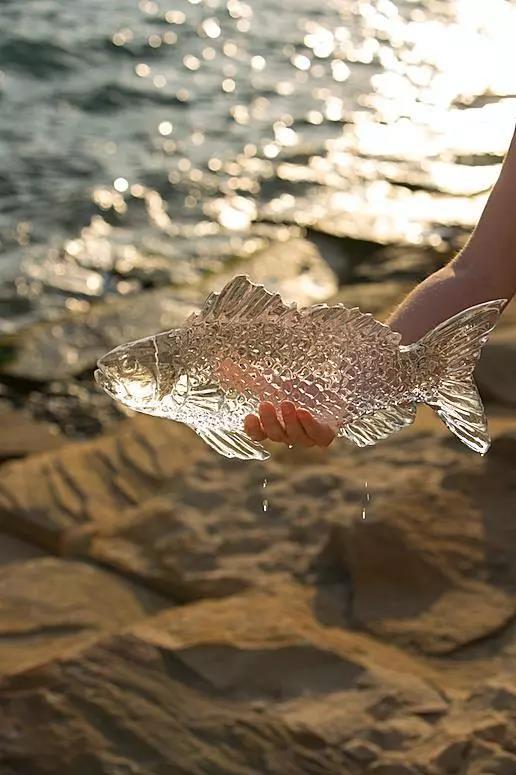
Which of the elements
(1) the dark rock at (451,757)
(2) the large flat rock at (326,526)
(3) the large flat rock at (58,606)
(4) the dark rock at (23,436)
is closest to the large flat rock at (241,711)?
(1) the dark rock at (451,757)

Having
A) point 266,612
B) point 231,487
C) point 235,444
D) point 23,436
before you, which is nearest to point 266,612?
point 266,612

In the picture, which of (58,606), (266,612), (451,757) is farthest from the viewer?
(58,606)

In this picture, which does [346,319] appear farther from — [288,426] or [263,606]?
[263,606]

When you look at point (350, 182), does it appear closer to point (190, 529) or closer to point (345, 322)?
point (190, 529)

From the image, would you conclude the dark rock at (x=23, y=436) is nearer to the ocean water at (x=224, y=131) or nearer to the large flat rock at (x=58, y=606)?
the ocean water at (x=224, y=131)

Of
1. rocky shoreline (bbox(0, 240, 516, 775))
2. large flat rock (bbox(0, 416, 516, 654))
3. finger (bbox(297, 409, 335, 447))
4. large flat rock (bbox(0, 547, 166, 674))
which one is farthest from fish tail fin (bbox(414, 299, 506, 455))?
large flat rock (bbox(0, 547, 166, 674))

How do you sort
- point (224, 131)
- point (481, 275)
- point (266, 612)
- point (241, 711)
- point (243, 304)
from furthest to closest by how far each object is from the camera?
point (224, 131), point (266, 612), point (241, 711), point (481, 275), point (243, 304)
